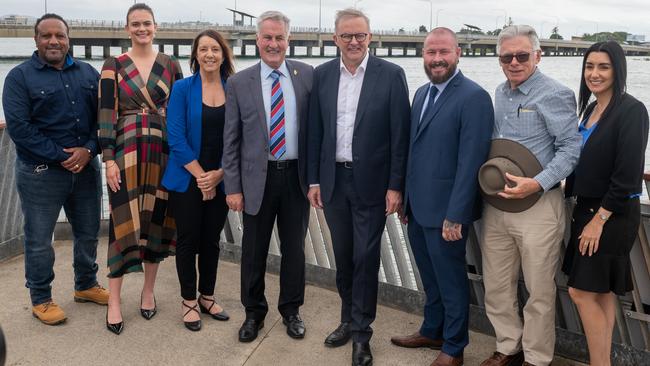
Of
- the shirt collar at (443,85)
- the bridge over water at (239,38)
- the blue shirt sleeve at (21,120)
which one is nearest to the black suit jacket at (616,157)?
the shirt collar at (443,85)

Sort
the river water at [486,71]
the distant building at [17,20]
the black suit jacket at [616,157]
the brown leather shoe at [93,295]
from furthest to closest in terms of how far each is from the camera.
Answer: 1. the distant building at [17,20]
2. the river water at [486,71]
3. the brown leather shoe at [93,295]
4. the black suit jacket at [616,157]

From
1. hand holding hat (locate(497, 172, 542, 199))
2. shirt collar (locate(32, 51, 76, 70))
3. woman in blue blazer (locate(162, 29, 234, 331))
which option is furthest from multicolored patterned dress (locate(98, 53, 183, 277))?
hand holding hat (locate(497, 172, 542, 199))

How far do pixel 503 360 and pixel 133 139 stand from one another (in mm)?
2491

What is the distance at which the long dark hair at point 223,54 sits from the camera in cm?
356

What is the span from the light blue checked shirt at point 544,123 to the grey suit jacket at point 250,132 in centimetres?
112

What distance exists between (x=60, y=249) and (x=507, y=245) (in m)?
3.89

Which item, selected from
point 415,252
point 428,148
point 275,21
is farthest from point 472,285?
point 275,21

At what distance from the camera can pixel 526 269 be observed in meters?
3.01

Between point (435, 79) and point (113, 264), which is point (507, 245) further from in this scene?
point (113, 264)

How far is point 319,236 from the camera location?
4.45 m

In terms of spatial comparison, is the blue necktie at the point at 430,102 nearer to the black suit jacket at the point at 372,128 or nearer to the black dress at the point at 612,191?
the black suit jacket at the point at 372,128

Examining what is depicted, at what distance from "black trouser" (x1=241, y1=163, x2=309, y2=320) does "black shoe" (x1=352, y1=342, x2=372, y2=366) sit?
0.56 meters

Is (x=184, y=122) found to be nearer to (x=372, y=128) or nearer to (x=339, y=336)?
(x=372, y=128)

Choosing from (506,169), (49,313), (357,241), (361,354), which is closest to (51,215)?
(49,313)
